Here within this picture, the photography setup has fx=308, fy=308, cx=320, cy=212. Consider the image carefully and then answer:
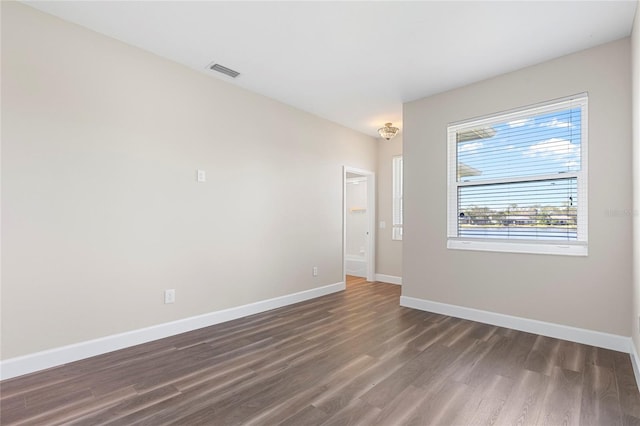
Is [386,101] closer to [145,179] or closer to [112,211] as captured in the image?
[145,179]

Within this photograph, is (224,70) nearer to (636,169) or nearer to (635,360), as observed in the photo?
(636,169)

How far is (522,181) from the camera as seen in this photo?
3381mm

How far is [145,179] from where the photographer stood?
118 inches

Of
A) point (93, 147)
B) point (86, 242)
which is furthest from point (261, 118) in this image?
point (86, 242)

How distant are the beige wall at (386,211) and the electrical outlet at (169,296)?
3.86 metres

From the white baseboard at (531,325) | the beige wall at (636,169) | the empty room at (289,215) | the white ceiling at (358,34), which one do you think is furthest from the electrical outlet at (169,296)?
the beige wall at (636,169)

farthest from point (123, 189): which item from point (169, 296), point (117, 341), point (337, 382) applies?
point (337, 382)

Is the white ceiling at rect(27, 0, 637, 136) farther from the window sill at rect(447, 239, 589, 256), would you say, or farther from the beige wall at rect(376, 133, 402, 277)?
the beige wall at rect(376, 133, 402, 277)

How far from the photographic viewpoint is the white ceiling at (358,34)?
2.39m

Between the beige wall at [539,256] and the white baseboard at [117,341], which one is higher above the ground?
the beige wall at [539,256]

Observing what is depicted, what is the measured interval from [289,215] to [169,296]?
1.85 m

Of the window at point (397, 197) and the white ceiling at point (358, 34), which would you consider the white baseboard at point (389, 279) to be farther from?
the white ceiling at point (358, 34)

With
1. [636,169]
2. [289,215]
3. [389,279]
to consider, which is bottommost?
[389,279]

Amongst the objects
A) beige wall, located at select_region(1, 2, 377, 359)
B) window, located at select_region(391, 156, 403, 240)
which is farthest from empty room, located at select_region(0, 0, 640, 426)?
window, located at select_region(391, 156, 403, 240)
